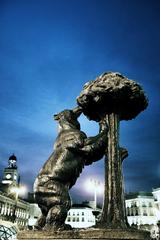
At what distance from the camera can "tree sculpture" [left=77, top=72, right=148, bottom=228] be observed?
470cm

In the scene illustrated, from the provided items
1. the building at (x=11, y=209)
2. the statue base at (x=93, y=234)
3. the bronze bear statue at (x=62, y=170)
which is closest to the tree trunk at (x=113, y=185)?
the bronze bear statue at (x=62, y=170)

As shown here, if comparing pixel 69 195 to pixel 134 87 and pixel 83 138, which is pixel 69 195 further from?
pixel 134 87

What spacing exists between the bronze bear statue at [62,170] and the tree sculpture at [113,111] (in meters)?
0.30

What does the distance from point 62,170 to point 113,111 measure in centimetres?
187

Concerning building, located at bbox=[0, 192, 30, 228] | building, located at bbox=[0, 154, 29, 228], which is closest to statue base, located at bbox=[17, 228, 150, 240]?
building, located at bbox=[0, 192, 30, 228]

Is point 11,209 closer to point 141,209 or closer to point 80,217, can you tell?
point 80,217

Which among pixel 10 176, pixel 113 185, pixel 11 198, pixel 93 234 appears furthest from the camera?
pixel 10 176

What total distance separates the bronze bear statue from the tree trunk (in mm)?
222

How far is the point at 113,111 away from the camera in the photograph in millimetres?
5711

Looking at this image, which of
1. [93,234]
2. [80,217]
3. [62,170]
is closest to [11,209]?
[80,217]

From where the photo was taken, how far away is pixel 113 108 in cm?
570

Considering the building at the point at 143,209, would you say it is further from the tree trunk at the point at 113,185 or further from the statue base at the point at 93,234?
the statue base at the point at 93,234

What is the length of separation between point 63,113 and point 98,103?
2.53ft

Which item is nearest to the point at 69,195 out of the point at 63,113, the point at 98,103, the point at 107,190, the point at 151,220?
the point at 107,190
